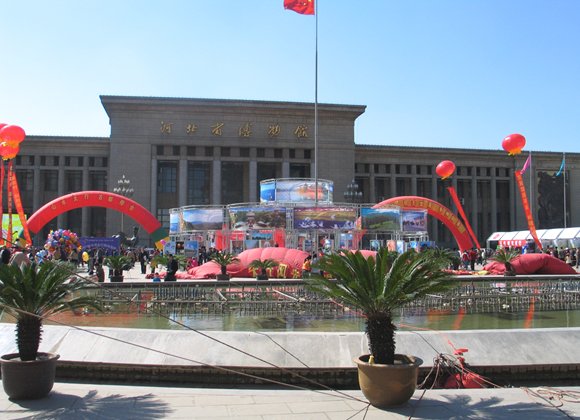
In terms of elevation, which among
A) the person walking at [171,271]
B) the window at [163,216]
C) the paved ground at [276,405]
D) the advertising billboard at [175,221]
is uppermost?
the window at [163,216]

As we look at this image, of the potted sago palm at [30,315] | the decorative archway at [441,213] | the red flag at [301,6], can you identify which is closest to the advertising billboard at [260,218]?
the decorative archway at [441,213]

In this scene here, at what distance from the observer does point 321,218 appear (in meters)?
30.1

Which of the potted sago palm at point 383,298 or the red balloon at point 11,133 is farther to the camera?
the red balloon at point 11,133

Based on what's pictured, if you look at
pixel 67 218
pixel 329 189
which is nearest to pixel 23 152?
pixel 67 218

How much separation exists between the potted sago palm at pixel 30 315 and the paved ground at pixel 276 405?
0.23m

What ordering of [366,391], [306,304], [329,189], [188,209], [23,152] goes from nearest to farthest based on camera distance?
1. [366,391]
2. [306,304]
3. [188,209]
4. [329,189]
5. [23,152]

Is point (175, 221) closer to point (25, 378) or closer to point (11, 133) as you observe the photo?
point (11, 133)

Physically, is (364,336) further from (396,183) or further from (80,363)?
(396,183)

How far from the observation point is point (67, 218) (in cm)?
6925

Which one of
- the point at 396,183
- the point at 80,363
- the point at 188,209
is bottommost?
the point at 80,363

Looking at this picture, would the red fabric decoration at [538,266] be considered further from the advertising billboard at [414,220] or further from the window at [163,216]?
the window at [163,216]

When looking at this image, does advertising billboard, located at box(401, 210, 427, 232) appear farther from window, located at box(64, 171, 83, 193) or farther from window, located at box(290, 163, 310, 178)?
window, located at box(64, 171, 83, 193)

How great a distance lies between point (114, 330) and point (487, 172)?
254ft

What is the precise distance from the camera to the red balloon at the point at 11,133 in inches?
1133
